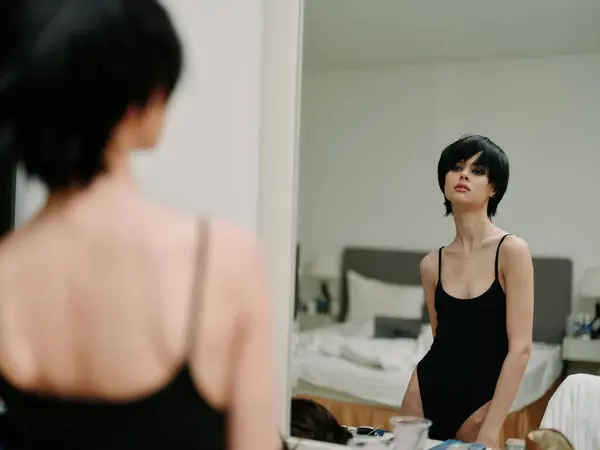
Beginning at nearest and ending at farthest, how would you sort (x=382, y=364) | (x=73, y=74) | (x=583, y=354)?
1. (x=73, y=74)
2. (x=583, y=354)
3. (x=382, y=364)

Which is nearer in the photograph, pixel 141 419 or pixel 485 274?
pixel 141 419

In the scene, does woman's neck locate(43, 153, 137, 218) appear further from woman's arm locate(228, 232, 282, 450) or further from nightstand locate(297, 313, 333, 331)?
nightstand locate(297, 313, 333, 331)

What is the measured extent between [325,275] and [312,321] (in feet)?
0.32

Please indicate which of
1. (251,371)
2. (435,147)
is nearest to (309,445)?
(251,371)

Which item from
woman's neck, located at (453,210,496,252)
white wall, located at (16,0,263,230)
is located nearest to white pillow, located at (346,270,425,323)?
woman's neck, located at (453,210,496,252)

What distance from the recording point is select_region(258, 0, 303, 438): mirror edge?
4.14 feet

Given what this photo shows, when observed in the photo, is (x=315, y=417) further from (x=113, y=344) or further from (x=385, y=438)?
(x=113, y=344)

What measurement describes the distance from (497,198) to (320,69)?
428mm

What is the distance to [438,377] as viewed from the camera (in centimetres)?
117

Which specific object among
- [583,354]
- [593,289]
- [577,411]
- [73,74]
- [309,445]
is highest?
[73,74]

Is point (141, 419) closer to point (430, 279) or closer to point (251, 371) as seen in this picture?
point (251, 371)

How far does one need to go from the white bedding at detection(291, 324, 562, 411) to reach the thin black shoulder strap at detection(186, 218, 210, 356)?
402 mm

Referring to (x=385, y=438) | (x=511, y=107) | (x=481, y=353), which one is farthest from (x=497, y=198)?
(x=385, y=438)

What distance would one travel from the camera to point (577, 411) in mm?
1120
